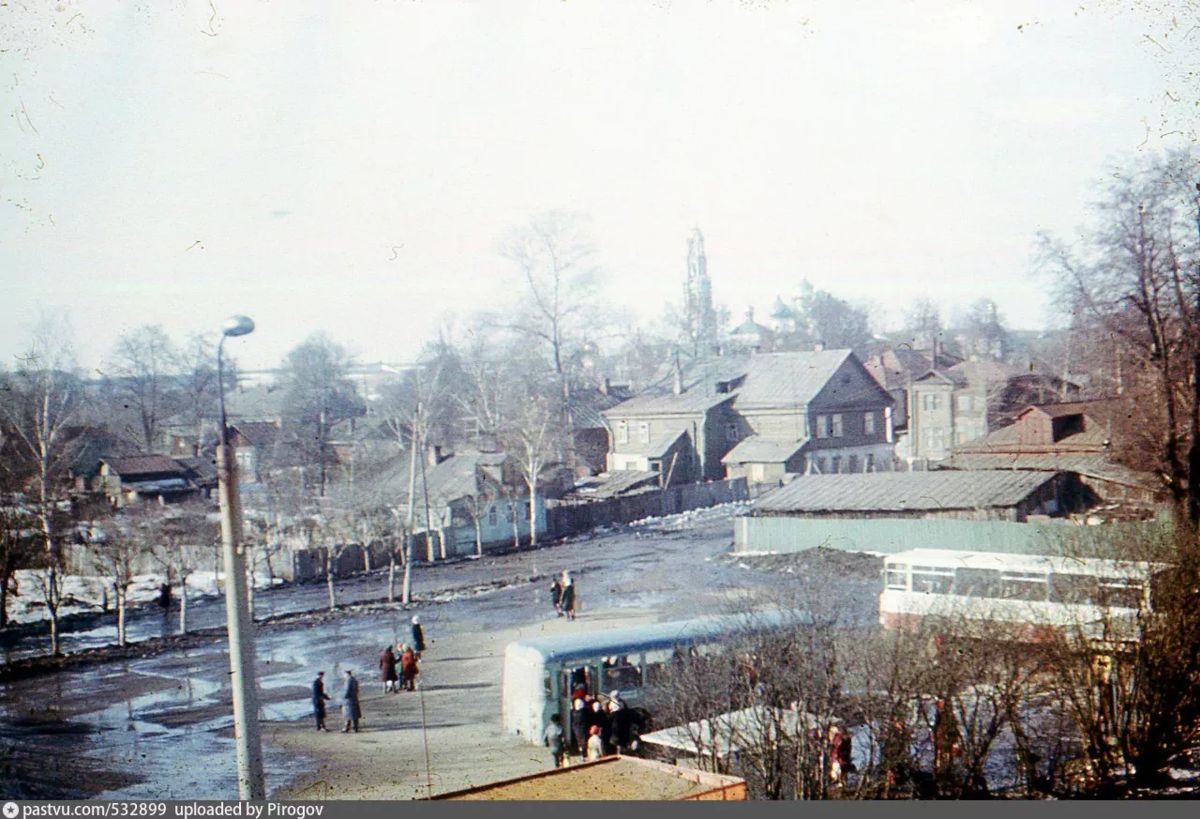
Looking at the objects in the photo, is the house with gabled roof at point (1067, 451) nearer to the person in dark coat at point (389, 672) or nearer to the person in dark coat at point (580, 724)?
the person in dark coat at point (580, 724)

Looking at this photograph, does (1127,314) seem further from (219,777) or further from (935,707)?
(219,777)

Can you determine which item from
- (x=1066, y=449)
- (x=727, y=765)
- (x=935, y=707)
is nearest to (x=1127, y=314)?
(x=1066, y=449)

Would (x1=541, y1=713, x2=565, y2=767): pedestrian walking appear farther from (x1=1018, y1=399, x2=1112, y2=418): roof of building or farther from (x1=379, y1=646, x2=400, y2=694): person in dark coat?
(x1=1018, y1=399, x2=1112, y2=418): roof of building

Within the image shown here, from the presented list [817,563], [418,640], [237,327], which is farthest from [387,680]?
[817,563]

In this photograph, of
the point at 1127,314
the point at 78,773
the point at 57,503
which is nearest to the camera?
the point at 78,773

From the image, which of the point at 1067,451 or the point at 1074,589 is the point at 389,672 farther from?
the point at 1067,451
